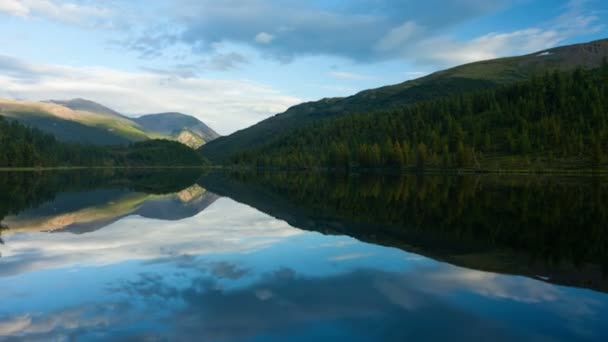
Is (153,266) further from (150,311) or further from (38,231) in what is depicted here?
(38,231)

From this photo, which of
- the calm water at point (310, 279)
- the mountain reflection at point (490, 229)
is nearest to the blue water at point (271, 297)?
the calm water at point (310, 279)

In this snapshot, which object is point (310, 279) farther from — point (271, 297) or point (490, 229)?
point (490, 229)

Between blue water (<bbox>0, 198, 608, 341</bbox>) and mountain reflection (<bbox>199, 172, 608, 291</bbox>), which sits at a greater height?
blue water (<bbox>0, 198, 608, 341</bbox>)

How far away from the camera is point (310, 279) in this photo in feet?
66.1

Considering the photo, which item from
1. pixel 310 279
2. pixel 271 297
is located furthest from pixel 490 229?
pixel 271 297

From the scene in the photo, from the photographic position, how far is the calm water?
45.5ft

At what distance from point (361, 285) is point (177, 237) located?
17980mm

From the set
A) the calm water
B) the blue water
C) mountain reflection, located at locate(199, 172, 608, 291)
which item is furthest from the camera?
mountain reflection, located at locate(199, 172, 608, 291)

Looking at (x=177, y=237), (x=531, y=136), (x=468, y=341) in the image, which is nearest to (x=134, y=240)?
(x=177, y=237)

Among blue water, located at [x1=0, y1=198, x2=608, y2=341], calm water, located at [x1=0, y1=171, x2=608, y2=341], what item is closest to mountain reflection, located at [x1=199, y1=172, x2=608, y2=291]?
calm water, located at [x1=0, y1=171, x2=608, y2=341]

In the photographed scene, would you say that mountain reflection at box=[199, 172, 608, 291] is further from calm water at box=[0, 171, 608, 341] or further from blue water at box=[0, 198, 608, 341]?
blue water at box=[0, 198, 608, 341]

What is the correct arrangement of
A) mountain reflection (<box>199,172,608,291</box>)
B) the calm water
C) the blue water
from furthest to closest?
1. mountain reflection (<box>199,172,608,291</box>)
2. the calm water
3. the blue water

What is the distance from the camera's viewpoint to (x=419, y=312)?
15.3 metres

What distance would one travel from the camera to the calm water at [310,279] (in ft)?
45.5
